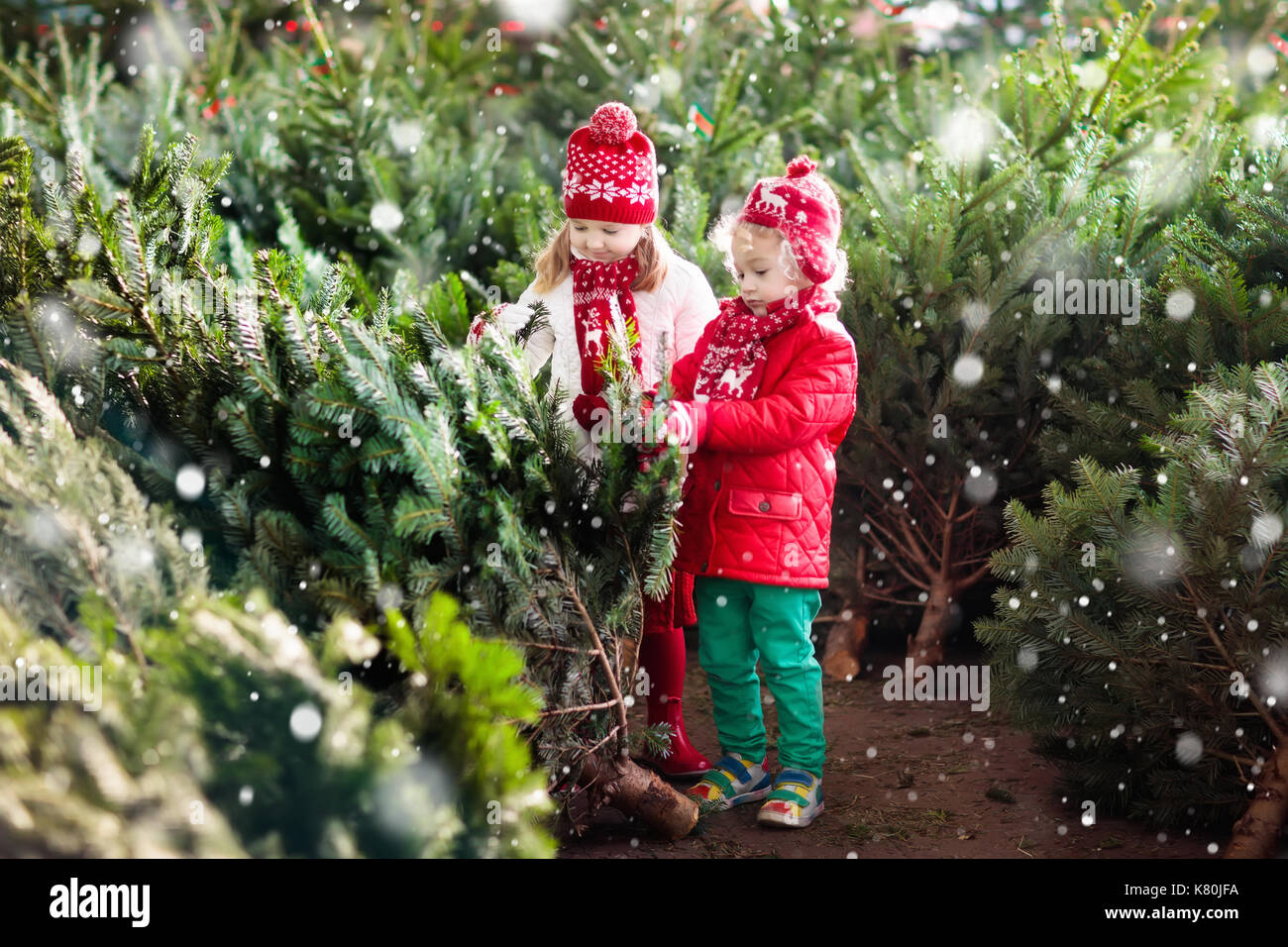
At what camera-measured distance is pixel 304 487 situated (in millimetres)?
2584

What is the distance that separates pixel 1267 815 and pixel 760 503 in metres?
1.56

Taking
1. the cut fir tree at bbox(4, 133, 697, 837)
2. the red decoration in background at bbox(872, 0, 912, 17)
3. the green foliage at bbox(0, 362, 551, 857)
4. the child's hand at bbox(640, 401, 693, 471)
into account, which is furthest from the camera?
the red decoration in background at bbox(872, 0, 912, 17)

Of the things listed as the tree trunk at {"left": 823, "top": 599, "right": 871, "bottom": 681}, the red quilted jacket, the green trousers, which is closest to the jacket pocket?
the red quilted jacket

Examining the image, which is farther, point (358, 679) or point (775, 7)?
point (775, 7)

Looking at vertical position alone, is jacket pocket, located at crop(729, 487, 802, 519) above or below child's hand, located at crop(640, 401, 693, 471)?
below

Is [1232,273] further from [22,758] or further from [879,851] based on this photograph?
[22,758]

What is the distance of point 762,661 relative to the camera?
3.47 m

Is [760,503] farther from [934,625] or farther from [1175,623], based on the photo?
[934,625]

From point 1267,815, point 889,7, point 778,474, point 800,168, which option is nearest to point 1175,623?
point 1267,815

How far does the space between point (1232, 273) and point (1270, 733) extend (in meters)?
1.37

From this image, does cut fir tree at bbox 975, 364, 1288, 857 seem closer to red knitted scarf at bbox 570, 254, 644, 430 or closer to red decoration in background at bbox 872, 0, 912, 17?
red knitted scarf at bbox 570, 254, 644, 430

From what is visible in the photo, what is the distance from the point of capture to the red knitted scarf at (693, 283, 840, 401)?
337 centimetres

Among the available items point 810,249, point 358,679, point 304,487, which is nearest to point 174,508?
point 304,487
